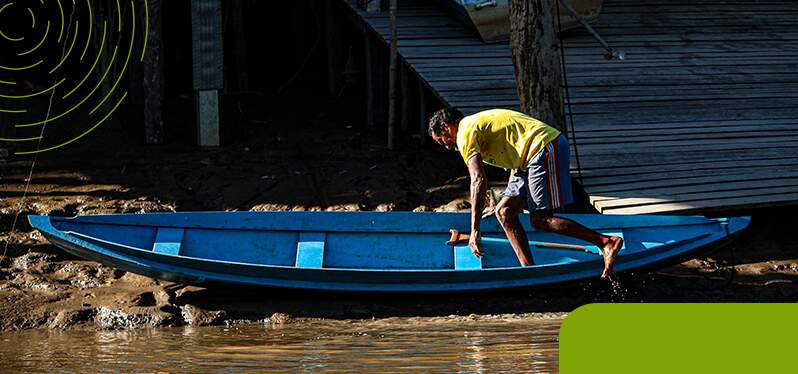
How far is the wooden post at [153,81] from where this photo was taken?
475 inches

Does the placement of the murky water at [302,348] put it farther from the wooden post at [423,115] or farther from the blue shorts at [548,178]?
the wooden post at [423,115]

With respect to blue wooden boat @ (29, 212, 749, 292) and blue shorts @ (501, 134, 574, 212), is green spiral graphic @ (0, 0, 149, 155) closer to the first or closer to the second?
blue wooden boat @ (29, 212, 749, 292)

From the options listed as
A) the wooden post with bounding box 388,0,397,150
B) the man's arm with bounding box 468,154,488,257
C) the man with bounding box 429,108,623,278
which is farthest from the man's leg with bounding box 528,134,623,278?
the wooden post with bounding box 388,0,397,150

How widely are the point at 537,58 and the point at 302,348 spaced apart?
3568 millimetres

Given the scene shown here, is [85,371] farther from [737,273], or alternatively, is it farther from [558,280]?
[737,273]

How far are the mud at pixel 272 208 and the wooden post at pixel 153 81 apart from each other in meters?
0.20

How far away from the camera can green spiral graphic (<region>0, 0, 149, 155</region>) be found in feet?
40.0

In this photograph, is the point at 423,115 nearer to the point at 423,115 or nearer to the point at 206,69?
the point at 423,115

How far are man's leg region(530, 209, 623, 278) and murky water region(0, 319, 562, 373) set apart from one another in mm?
606

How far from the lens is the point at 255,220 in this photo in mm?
9148

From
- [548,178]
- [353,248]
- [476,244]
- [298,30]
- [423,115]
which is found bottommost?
[353,248]

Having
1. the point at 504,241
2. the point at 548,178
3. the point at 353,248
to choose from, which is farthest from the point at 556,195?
the point at 353,248

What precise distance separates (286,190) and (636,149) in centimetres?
316

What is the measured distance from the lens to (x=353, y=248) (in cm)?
920
